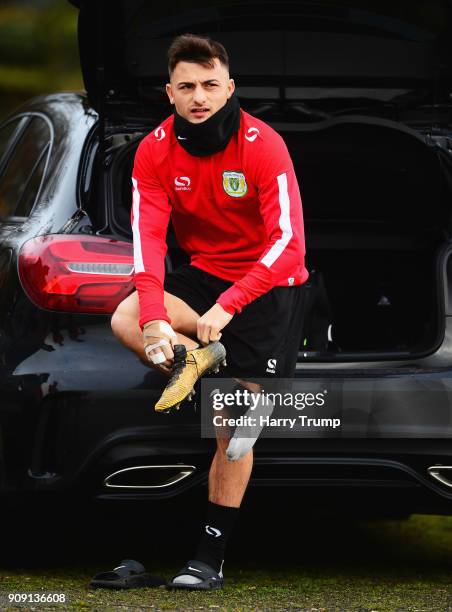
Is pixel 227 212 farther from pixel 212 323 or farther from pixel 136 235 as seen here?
pixel 212 323

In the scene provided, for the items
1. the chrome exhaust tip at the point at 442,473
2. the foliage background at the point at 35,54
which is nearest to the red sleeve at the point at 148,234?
the chrome exhaust tip at the point at 442,473

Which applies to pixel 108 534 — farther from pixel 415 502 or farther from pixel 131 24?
pixel 131 24

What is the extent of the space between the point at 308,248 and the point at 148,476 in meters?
1.32

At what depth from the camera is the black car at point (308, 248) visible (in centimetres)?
387

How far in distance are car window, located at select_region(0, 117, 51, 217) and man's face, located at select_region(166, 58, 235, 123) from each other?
74cm

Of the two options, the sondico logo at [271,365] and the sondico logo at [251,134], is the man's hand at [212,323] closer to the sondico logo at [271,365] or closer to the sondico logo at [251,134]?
the sondico logo at [271,365]

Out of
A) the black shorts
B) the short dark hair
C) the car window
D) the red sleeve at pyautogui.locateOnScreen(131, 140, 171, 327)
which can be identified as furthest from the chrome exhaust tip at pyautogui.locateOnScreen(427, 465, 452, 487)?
the car window

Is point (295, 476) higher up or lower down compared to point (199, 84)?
lower down

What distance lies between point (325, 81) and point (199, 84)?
1.09 meters

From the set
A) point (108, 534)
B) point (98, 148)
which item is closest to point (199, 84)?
point (98, 148)

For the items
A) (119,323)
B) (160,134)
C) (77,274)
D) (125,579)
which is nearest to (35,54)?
(160,134)

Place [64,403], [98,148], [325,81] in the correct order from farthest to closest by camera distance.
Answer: [325,81]
[98,148]
[64,403]

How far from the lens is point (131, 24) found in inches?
181

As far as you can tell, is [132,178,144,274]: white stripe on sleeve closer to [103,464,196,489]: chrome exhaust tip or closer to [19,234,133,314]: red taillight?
[19,234,133,314]: red taillight
